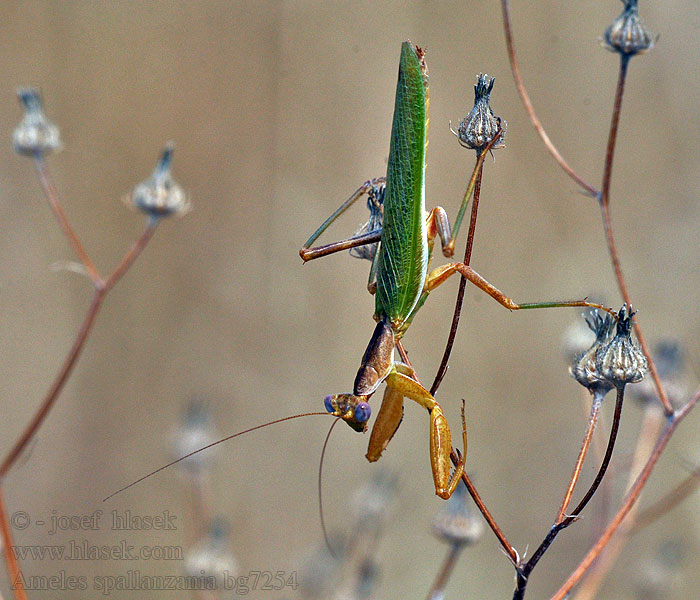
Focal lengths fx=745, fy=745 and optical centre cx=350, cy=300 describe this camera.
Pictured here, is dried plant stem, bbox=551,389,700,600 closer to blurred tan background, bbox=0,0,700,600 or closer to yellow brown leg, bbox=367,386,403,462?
yellow brown leg, bbox=367,386,403,462

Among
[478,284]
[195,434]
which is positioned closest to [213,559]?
[195,434]

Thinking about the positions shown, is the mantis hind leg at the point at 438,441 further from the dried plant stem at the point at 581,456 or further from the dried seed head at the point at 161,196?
the dried seed head at the point at 161,196

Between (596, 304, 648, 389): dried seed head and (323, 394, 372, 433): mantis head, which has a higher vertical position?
(596, 304, 648, 389): dried seed head

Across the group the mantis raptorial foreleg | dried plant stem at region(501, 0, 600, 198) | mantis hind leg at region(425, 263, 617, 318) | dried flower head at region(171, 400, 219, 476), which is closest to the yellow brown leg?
the mantis raptorial foreleg

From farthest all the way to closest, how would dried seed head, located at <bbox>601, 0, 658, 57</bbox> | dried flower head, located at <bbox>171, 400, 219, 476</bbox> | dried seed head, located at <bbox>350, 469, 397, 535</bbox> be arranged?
dried flower head, located at <bbox>171, 400, 219, 476</bbox>
dried seed head, located at <bbox>350, 469, 397, 535</bbox>
dried seed head, located at <bbox>601, 0, 658, 57</bbox>

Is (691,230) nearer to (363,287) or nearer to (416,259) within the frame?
(363,287)

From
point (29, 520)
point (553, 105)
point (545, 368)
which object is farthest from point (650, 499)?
point (29, 520)
